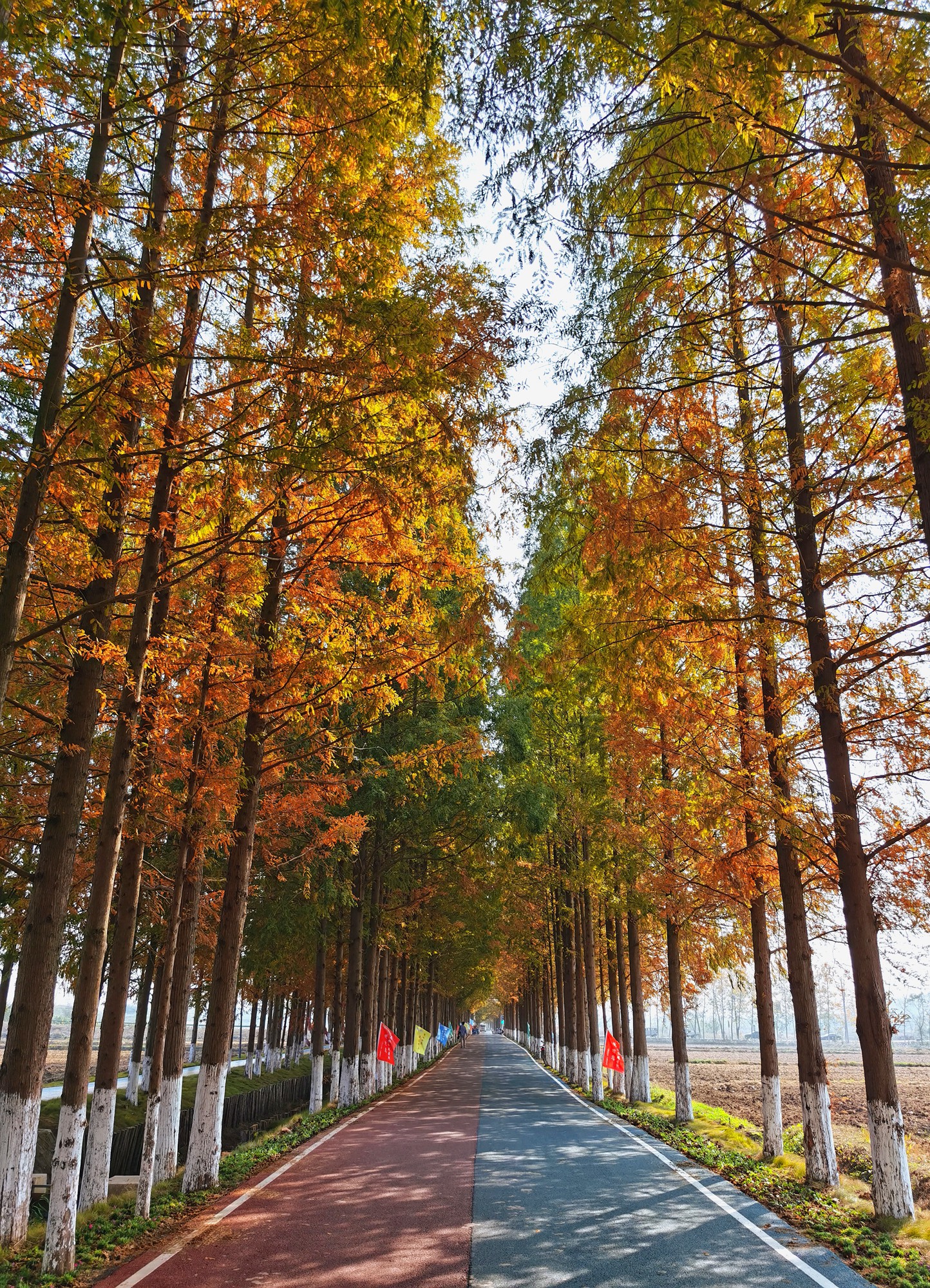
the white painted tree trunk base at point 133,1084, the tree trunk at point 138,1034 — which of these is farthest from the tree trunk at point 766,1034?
the white painted tree trunk base at point 133,1084

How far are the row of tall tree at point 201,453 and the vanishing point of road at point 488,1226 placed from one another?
4.30 feet

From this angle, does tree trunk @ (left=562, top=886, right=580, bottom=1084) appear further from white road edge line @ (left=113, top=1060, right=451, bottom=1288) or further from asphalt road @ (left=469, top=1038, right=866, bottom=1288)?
asphalt road @ (left=469, top=1038, right=866, bottom=1288)

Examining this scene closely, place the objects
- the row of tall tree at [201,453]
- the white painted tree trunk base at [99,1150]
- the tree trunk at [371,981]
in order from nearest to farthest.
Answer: the row of tall tree at [201,453] → the white painted tree trunk base at [99,1150] → the tree trunk at [371,981]

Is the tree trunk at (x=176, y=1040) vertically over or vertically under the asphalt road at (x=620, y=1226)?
over

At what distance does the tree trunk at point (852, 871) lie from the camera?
8391 mm

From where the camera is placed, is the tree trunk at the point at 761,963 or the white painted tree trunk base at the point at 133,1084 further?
the white painted tree trunk base at the point at 133,1084

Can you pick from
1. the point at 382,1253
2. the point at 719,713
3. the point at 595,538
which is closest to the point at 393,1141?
the point at 382,1253

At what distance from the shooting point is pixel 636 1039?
20344 mm

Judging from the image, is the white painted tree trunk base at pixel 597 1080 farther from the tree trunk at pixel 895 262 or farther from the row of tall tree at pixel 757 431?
the tree trunk at pixel 895 262

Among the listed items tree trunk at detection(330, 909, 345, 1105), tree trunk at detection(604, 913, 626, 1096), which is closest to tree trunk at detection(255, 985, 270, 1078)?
tree trunk at detection(330, 909, 345, 1105)

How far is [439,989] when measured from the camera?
201ft

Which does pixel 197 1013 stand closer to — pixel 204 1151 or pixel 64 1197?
pixel 204 1151

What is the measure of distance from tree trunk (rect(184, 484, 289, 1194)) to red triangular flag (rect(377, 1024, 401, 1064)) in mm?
11228

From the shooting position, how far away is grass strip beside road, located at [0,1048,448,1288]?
652 cm
